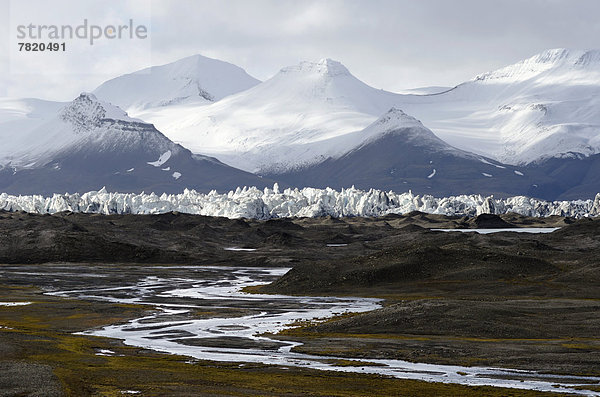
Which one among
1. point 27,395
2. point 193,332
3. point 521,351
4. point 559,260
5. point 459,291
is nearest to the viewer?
point 27,395

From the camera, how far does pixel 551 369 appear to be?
49.4 m

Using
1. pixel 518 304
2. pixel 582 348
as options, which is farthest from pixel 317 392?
pixel 518 304

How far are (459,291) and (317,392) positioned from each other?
7037 centimetres

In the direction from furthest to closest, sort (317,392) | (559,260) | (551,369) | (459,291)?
(559,260) < (459,291) < (551,369) < (317,392)

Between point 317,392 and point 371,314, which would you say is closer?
point 317,392

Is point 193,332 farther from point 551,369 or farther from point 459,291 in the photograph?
point 459,291

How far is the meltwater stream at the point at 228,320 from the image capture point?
48.9 meters

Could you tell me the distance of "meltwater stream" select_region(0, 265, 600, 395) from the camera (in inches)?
1925

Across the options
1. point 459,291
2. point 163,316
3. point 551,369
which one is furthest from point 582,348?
point 459,291

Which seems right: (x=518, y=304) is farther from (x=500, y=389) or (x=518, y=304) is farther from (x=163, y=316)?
(x=500, y=389)

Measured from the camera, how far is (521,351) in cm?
5684

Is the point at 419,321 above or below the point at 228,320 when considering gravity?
above

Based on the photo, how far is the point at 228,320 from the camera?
7994 cm

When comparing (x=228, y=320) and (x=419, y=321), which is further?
(x=228, y=320)
